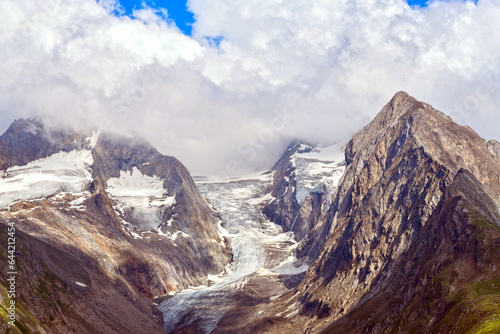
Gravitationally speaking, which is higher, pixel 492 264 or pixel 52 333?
pixel 492 264

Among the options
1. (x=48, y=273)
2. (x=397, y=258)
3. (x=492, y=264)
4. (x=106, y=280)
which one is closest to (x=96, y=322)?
(x=48, y=273)

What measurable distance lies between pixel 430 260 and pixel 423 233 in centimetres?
1830

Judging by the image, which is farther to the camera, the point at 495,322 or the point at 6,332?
the point at 6,332

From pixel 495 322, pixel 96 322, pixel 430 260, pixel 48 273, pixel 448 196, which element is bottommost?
pixel 96 322

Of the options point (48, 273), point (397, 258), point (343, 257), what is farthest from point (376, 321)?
point (48, 273)

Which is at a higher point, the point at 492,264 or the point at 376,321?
the point at 492,264

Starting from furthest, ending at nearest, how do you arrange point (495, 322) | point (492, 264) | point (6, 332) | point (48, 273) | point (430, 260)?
point (48, 273)
point (430, 260)
point (492, 264)
point (6, 332)
point (495, 322)

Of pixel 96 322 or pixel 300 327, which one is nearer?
pixel 96 322

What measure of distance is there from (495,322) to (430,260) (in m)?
51.4

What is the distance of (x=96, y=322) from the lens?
151 metres

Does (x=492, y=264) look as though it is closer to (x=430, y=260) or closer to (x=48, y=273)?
(x=430, y=260)

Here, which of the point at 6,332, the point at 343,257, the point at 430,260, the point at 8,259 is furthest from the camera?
the point at 343,257

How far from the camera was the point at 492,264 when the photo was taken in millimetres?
120188

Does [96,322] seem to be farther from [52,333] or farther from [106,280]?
[106,280]
